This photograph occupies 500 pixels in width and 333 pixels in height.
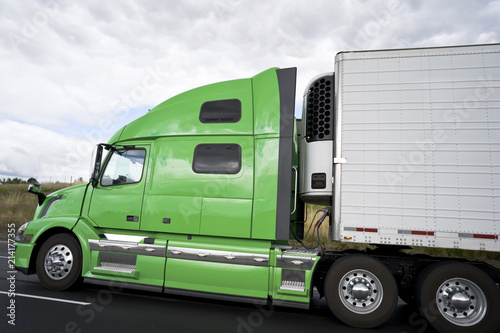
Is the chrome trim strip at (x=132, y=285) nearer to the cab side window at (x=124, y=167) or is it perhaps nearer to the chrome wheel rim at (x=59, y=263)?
the chrome wheel rim at (x=59, y=263)

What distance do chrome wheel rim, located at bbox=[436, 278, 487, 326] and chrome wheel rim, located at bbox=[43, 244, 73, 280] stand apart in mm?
6029

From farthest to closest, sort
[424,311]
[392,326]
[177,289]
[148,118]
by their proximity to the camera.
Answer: [148,118] < [177,289] < [392,326] < [424,311]

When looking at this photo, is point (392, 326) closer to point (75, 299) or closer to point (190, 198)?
point (190, 198)

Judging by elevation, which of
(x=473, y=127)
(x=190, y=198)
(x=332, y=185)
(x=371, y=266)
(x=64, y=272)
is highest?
(x=473, y=127)

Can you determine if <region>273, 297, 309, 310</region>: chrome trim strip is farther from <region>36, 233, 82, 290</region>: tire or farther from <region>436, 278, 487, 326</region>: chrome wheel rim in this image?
<region>36, 233, 82, 290</region>: tire

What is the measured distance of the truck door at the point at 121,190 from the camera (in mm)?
5652

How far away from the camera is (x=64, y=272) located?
5664 mm

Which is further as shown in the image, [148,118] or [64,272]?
[148,118]

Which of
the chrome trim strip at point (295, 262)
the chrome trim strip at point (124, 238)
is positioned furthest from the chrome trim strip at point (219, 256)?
the chrome trim strip at point (124, 238)

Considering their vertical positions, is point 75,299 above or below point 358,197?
below

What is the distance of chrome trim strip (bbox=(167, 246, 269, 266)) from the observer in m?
4.98

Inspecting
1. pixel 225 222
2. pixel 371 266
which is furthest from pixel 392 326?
pixel 225 222

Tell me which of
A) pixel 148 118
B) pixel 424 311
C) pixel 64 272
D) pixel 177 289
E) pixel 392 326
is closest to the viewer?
pixel 424 311

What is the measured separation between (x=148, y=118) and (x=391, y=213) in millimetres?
4525
